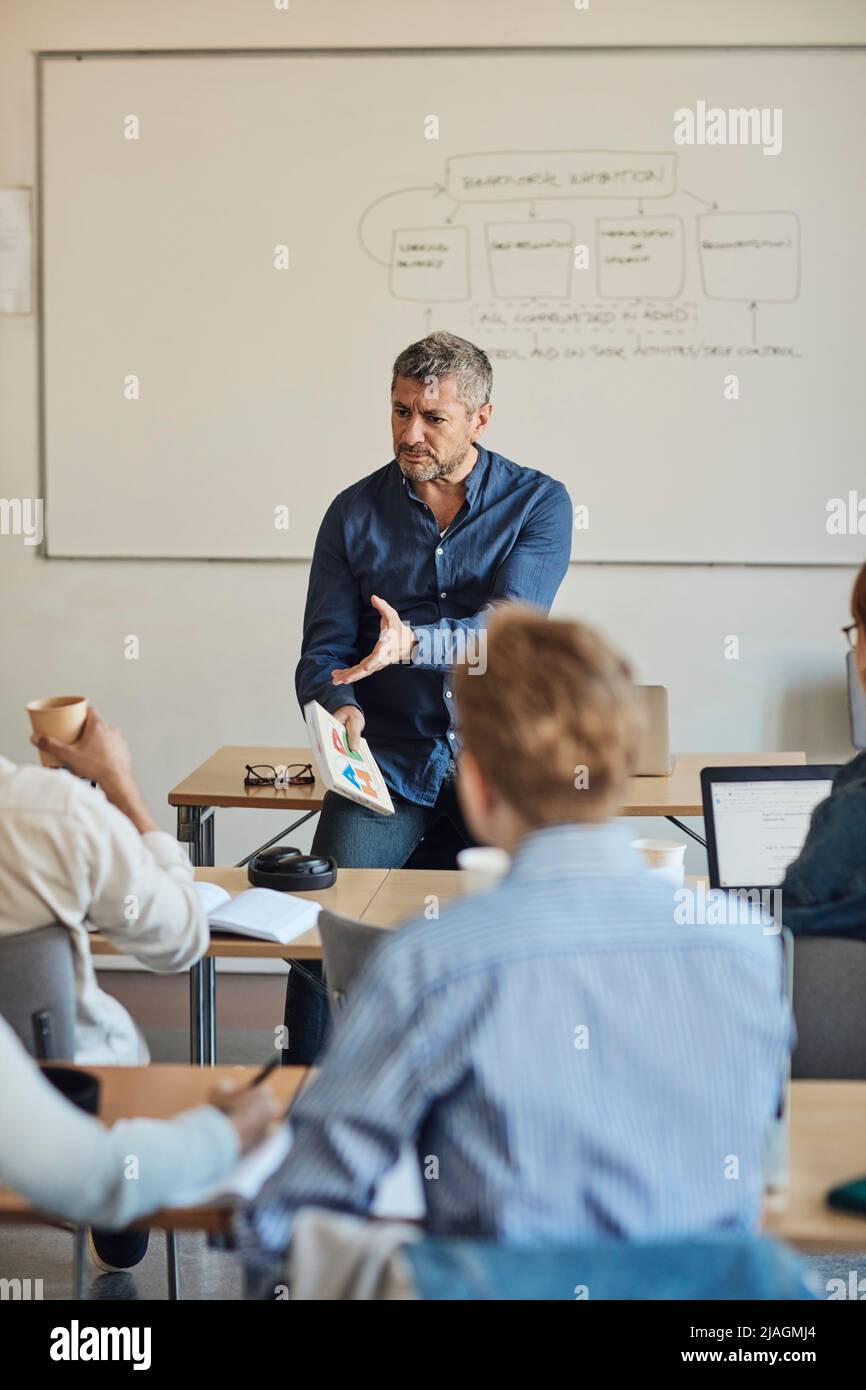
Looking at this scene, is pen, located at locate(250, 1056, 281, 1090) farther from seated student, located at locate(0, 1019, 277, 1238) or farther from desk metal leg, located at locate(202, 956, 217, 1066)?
desk metal leg, located at locate(202, 956, 217, 1066)

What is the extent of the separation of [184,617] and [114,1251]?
2.20 m

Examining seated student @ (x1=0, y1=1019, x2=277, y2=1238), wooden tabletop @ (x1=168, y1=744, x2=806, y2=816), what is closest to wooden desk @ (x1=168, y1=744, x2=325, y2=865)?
wooden tabletop @ (x1=168, y1=744, x2=806, y2=816)

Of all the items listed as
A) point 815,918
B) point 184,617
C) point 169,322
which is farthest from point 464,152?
point 815,918

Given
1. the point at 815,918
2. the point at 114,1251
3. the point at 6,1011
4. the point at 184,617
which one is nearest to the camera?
the point at 6,1011

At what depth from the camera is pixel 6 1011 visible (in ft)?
5.44

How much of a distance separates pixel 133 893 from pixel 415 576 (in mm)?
1677

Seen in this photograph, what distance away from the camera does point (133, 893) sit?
1.71 meters

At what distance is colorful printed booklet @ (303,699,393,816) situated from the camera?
2.69 metres

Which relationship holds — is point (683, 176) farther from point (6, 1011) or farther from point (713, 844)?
point (6, 1011)

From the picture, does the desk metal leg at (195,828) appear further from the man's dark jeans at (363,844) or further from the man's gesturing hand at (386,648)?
the man's gesturing hand at (386,648)

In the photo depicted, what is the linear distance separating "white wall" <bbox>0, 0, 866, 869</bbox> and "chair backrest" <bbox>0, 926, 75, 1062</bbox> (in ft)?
8.99

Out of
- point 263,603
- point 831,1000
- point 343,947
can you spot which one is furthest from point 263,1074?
point 263,603

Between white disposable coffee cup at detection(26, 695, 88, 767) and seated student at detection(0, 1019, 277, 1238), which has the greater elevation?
white disposable coffee cup at detection(26, 695, 88, 767)

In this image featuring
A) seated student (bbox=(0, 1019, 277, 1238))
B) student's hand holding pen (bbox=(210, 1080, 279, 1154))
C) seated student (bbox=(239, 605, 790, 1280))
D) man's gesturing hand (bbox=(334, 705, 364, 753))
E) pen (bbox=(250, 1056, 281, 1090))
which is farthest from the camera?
man's gesturing hand (bbox=(334, 705, 364, 753))
